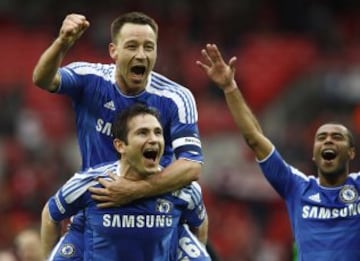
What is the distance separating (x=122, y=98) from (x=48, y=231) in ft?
2.96

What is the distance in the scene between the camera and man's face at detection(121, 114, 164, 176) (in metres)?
7.54

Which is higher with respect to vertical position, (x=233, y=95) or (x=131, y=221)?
(x=233, y=95)

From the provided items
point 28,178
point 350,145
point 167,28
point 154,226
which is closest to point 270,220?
point 28,178

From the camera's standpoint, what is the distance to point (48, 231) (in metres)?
8.06

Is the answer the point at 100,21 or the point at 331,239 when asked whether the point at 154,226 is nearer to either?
the point at 331,239

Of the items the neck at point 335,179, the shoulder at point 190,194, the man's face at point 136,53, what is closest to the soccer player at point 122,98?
the man's face at point 136,53

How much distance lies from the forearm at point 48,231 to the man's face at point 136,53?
0.91 m

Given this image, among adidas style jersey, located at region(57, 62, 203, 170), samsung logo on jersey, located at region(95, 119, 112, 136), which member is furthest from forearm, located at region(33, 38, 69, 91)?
samsung logo on jersey, located at region(95, 119, 112, 136)

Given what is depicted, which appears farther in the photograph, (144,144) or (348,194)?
(348,194)

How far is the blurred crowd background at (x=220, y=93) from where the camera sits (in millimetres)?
16594

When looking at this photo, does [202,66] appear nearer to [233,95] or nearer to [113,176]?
[233,95]

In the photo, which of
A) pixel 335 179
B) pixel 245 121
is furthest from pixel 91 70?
pixel 335 179

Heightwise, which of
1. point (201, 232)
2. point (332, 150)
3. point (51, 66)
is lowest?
point (201, 232)

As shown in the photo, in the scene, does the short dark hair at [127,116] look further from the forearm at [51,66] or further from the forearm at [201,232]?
the forearm at [201,232]
